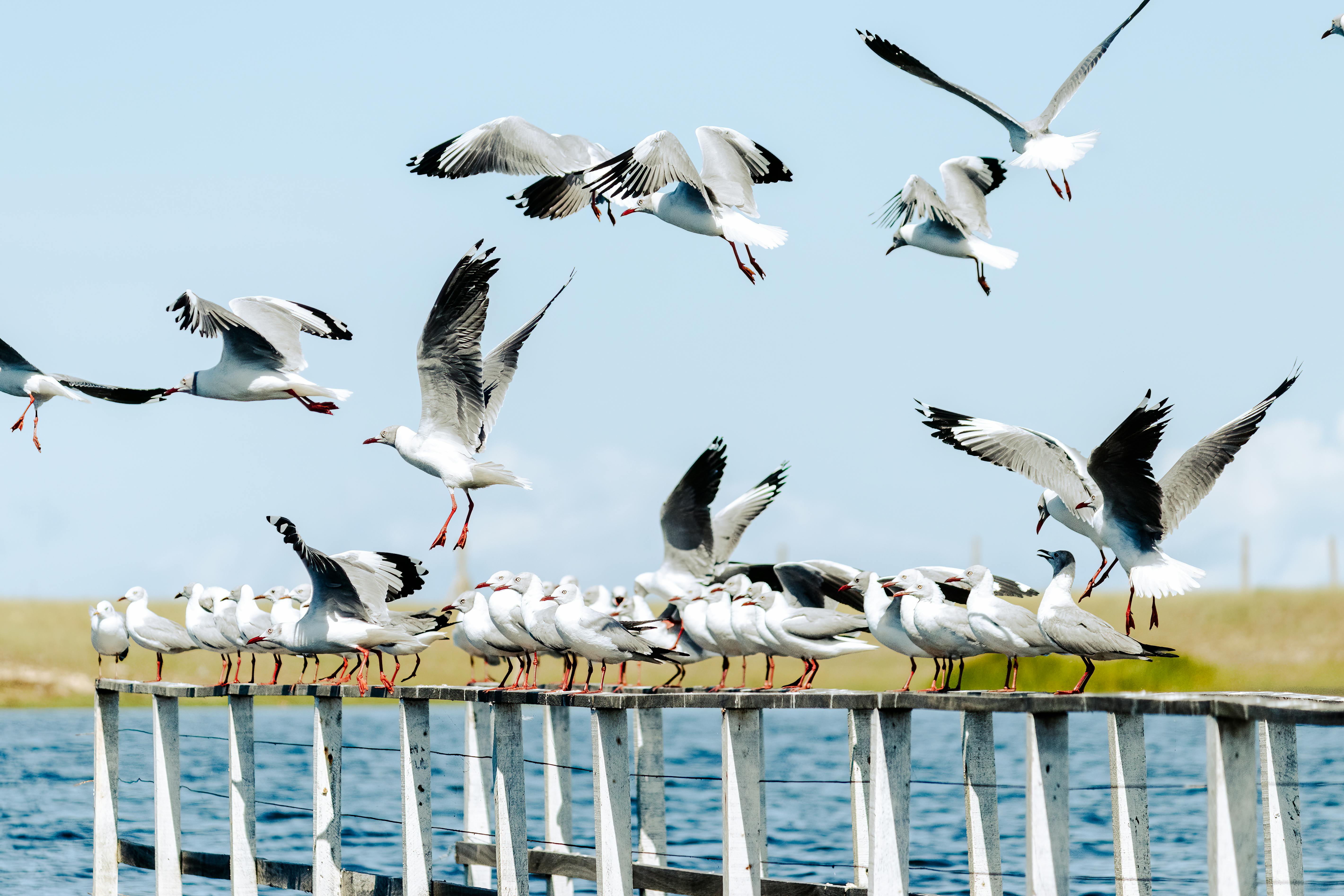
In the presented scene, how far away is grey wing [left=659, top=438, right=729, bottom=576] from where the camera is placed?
649 inches

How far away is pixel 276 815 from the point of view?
27812mm

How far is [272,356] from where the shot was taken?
14539mm

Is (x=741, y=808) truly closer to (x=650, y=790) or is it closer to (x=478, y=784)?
(x=650, y=790)

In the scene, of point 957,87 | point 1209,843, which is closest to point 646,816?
point 957,87

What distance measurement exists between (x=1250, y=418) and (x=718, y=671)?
2810 centimetres

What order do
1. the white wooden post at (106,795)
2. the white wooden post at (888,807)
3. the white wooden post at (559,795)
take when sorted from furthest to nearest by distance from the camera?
1. the white wooden post at (106,795)
2. the white wooden post at (559,795)
3. the white wooden post at (888,807)

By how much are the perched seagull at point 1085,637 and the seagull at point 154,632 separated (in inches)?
363

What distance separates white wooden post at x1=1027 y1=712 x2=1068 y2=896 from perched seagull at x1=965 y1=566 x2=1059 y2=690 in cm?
79

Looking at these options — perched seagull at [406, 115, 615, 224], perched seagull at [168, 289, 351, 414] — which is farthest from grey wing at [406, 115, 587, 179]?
perched seagull at [168, 289, 351, 414]

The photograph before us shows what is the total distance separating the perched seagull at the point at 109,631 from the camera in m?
18.4

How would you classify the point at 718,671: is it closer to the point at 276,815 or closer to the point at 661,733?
the point at 276,815

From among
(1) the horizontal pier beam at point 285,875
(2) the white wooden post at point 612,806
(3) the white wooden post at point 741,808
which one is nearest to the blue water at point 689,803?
(3) the white wooden post at point 741,808

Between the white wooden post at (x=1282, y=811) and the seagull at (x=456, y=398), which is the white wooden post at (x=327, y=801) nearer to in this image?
the seagull at (x=456, y=398)

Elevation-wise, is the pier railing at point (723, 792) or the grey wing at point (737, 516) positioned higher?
the grey wing at point (737, 516)
